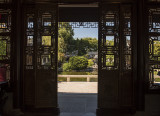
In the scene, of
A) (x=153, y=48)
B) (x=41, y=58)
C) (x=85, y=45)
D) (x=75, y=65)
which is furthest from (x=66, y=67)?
(x=153, y=48)

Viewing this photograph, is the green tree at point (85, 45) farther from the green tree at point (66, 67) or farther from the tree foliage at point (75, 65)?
the green tree at point (66, 67)

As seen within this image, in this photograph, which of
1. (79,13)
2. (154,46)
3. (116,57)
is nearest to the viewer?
(154,46)

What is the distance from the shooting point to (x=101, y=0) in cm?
346

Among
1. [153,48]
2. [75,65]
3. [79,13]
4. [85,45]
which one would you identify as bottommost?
[75,65]

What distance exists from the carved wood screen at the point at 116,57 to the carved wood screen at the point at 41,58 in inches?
38.4

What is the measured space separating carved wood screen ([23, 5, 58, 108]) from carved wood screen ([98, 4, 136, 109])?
3.20 ft

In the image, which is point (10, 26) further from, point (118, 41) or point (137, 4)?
point (137, 4)

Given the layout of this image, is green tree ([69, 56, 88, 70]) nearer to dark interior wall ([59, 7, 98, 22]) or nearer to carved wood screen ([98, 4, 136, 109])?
dark interior wall ([59, 7, 98, 22])

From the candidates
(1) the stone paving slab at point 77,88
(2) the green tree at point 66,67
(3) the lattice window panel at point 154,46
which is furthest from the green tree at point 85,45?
(3) the lattice window panel at point 154,46

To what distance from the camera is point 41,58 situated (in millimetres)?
3582

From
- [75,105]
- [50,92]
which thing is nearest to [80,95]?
[75,105]

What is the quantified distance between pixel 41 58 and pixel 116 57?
61.2 inches

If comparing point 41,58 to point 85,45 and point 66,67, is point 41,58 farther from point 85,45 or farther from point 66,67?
point 85,45

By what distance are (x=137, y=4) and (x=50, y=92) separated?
249cm
